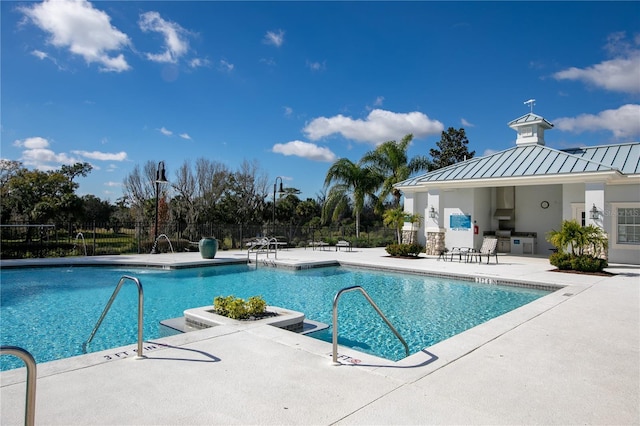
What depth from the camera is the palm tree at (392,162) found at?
24938 millimetres

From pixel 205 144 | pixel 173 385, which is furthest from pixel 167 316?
pixel 205 144

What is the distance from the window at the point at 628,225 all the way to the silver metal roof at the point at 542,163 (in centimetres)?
143

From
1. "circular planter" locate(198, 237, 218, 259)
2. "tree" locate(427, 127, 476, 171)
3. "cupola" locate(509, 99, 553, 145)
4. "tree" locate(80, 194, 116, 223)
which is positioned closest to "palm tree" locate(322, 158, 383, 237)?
"cupola" locate(509, 99, 553, 145)

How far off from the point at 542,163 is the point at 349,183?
1159 centimetres

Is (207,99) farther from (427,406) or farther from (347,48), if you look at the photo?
(427,406)

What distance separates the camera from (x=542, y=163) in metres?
16.5

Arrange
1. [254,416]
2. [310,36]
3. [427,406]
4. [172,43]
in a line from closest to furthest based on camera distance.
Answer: [254,416] < [427,406] < [172,43] < [310,36]

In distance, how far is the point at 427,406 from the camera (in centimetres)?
321

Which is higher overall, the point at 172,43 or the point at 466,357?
the point at 172,43

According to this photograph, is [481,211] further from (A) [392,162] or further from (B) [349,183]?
(B) [349,183]

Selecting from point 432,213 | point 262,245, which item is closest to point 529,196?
point 432,213

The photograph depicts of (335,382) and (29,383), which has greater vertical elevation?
(29,383)

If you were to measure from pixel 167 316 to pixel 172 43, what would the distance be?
8659mm

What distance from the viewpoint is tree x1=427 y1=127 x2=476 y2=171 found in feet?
124
